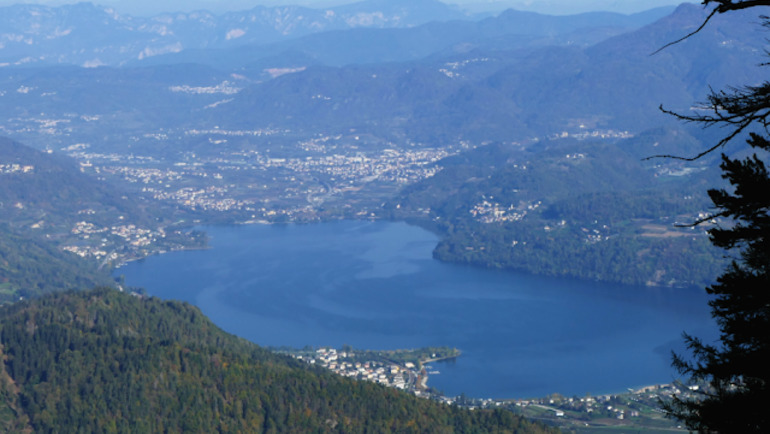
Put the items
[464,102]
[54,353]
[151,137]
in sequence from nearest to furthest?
[54,353]
[151,137]
[464,102]

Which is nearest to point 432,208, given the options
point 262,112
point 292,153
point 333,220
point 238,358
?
point 333,220

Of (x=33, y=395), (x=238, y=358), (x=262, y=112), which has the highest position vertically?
(x=262, y=112)

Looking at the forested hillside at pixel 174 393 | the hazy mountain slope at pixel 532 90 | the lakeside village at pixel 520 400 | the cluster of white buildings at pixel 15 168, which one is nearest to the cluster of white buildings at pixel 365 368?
the lakeside village at pixel 520 400

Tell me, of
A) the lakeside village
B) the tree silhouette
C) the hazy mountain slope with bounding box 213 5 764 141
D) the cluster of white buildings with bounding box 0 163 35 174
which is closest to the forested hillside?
the lakeside village

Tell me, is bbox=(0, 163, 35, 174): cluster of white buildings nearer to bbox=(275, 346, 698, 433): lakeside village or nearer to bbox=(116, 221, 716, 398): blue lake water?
bbox=(116, 221, 716, 398): blue lake water

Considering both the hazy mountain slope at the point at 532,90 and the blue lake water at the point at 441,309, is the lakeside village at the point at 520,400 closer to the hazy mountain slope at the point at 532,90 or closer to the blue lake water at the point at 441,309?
the blue lake water at the point at 441,309

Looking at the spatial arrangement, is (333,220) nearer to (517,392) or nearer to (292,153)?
(292,153)
